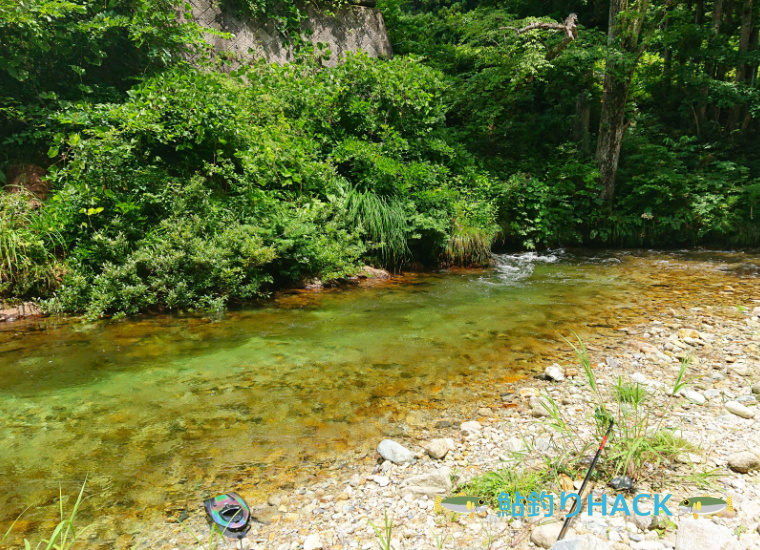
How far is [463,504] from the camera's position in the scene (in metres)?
2.23

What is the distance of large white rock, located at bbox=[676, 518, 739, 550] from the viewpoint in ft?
5.59

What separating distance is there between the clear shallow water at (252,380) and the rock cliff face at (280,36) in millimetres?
7161

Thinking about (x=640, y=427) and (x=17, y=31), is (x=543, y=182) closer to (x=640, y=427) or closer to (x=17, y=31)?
(x=640, y=427)

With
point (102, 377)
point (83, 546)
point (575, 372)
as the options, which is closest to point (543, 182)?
point (575, 372)

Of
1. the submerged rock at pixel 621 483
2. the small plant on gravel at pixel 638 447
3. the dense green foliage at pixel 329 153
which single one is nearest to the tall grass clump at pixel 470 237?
the dense green foliage at pixel 329 153

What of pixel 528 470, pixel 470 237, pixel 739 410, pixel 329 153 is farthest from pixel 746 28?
pixel 528 470

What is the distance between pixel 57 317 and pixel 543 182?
9.88 meters

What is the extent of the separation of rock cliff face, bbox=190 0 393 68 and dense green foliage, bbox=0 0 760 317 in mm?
615

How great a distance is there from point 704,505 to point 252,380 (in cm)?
326

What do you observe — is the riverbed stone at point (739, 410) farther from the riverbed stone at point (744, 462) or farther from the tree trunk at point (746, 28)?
the tree trunk at point (746, 28)

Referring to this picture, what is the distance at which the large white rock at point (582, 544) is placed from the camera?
5.67 feet

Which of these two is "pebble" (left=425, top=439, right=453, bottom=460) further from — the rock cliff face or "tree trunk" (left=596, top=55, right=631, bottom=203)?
the rock cliff face

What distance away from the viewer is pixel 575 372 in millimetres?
3775
